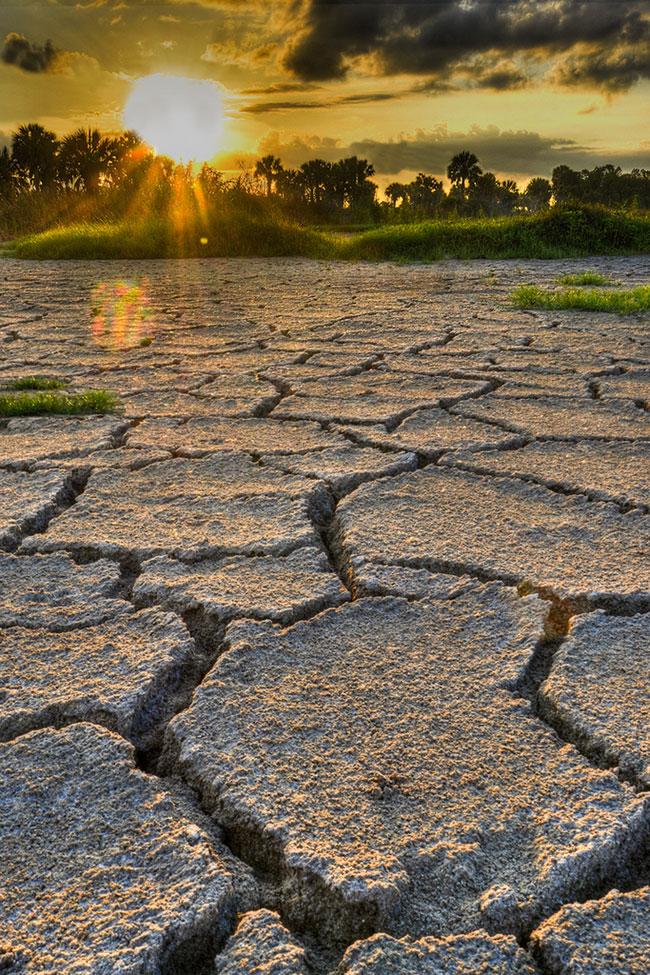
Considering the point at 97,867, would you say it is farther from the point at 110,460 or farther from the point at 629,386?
the point at 629,386

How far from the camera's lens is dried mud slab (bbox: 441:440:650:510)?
1.84 meters

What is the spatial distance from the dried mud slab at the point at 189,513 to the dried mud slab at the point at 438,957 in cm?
89

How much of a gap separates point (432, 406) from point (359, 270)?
18.6 feet

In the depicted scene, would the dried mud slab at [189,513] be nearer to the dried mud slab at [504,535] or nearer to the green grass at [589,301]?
the dried mud slab at [504,535]

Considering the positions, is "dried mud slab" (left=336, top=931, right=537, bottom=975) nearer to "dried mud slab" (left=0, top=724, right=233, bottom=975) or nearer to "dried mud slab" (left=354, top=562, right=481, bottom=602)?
"dried mud slab" (left=0, top=724, right=233, bottom=975)

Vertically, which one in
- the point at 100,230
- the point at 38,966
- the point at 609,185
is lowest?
the point at 38,966

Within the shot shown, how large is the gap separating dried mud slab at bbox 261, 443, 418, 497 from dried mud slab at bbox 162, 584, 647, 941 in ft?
2.16

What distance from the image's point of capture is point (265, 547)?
5.19ft

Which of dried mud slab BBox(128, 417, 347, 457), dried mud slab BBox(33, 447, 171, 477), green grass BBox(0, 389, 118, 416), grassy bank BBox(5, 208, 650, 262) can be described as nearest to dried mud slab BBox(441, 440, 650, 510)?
dried mud slab BBox(128, 417, 347, 457)

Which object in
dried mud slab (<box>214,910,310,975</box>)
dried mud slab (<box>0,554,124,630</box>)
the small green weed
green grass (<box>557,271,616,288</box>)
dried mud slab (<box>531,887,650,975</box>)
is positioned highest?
green grass (<box>557,271,616,288</box>)

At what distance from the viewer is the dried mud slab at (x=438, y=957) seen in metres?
0.72

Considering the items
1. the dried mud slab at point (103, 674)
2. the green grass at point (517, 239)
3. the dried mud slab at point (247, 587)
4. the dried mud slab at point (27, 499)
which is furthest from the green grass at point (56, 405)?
the green grass at point (517, 239)

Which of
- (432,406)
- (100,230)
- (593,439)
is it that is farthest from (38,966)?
(100,230)

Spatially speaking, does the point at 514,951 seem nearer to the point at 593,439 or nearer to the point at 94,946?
the point at 94,946
